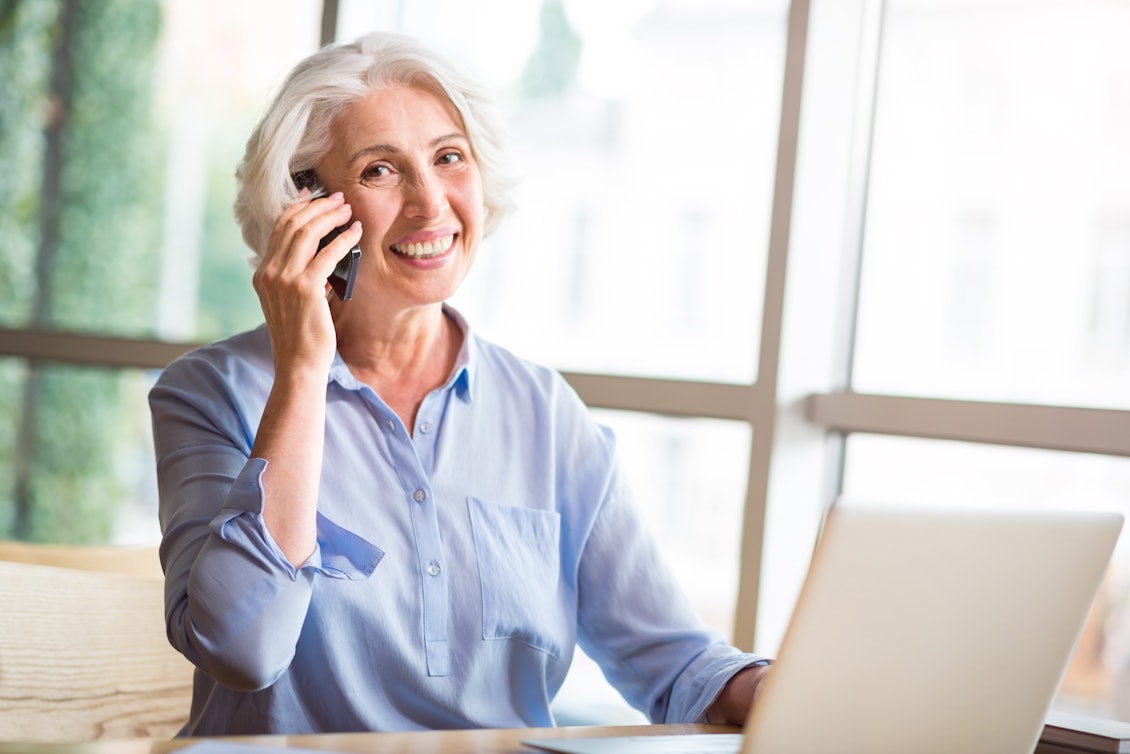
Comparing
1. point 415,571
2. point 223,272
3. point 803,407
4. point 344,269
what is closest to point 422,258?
point 344,269

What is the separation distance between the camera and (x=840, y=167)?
223 centimetres

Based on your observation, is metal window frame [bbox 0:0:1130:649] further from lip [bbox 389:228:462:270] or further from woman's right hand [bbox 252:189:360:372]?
woman's right hand [bbox 252:189:360:372]

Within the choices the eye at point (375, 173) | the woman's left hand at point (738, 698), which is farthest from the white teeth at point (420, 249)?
the woman's left hand at point (738, 698)

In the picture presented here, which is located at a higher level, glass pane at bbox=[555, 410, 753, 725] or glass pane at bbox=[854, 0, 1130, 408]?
glass pane at bbox=[854, 0, 1130, 408]

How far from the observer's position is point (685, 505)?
2.48 m

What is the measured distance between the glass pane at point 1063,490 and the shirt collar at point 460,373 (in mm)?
738

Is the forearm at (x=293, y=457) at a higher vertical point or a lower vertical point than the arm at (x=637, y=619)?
higher

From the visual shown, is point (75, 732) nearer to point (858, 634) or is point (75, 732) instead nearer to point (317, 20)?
point (858, 634)

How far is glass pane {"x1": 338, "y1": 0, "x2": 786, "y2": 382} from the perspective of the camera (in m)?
2.43

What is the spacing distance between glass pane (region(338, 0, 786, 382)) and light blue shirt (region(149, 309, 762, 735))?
2.50ft

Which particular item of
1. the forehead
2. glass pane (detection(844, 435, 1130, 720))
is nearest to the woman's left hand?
glass pane (detection(844, 435, 1130, 720))

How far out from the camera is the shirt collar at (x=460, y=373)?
64.8 inches

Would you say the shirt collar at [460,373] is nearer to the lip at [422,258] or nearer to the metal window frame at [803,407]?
the lip at [422,258]

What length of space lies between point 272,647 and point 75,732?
0.38 m
